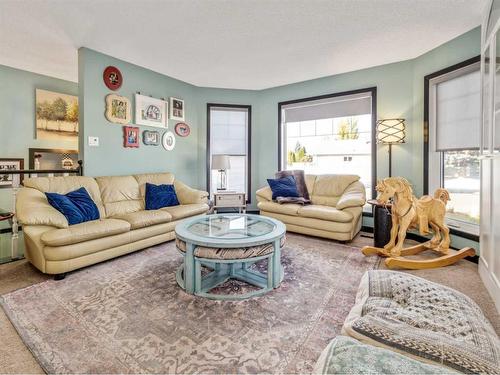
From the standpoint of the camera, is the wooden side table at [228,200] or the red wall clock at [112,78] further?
the wooden side table at [228,200]

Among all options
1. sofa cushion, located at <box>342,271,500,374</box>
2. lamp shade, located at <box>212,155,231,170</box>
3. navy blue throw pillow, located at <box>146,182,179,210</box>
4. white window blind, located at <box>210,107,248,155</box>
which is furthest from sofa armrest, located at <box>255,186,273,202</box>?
sofa cushion, located at <box>342,271,500,374</box>

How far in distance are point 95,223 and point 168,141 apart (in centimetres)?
225

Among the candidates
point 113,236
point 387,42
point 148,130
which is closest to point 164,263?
point 113,236

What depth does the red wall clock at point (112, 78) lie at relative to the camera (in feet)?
12.1

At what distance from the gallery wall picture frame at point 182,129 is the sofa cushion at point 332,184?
2.58 metres

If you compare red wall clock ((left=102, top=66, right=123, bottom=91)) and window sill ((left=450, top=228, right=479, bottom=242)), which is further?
red wall clock ((left=102, top=66, right=123, bottom=91))

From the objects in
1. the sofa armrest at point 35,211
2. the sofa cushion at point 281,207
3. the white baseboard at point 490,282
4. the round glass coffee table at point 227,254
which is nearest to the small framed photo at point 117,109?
the sofa armrest at point 35,211

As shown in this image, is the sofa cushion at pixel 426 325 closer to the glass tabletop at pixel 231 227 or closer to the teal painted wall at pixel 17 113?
the glass tabletop at pixel 231 227

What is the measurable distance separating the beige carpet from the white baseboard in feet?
0.13

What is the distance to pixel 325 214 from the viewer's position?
140 inches

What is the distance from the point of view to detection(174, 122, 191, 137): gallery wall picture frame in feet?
15.7

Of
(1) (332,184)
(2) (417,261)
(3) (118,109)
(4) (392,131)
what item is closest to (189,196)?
(3) (118,109)

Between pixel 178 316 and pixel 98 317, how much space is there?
1.85ft

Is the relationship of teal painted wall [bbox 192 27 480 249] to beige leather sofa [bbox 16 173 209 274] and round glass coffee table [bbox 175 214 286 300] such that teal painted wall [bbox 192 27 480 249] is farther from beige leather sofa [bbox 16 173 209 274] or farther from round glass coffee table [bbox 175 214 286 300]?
round glass coffee table [bbox 175 214 286 300]
